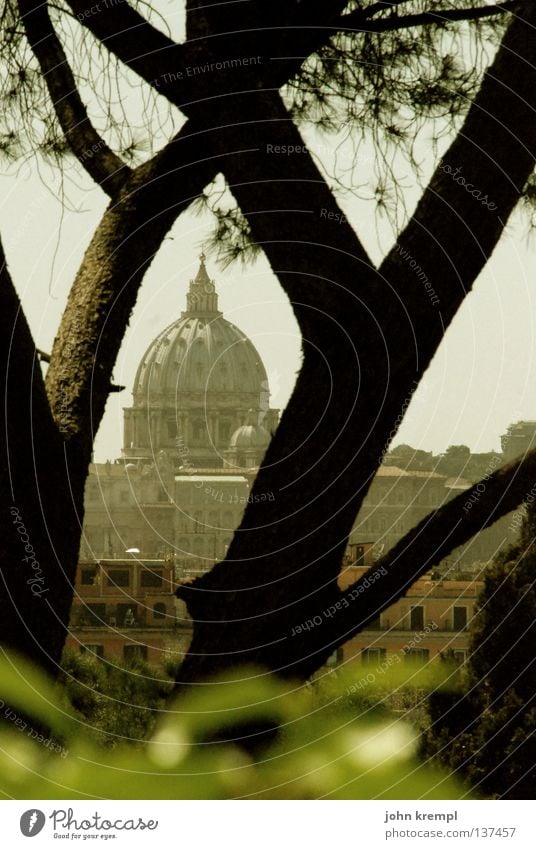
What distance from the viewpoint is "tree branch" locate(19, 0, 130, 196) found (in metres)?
2.06

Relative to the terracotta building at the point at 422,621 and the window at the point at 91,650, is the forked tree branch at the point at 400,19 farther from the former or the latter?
the window at the point at 91,650

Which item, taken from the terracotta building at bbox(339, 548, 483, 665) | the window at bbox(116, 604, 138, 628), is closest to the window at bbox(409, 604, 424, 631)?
the terracotta building at bbox(339, 548, 483, 665)

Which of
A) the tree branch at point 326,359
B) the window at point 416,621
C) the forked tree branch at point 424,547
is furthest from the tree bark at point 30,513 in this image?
the window at point 416,621

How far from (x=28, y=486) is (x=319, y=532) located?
1.40 ft

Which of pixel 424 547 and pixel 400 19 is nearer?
pixel 424 547

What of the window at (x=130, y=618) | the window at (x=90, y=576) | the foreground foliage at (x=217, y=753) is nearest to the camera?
the foreground foliage at (x=217, y=753)

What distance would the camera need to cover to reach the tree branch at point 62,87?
2.06 m

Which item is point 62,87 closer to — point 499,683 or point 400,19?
point 400,19

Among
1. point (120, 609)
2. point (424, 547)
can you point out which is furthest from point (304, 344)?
point (120, 609)

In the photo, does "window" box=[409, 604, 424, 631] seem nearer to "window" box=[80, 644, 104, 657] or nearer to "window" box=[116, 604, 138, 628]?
"window" box=[80, 644, 104, 657]

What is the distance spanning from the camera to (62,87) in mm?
2135

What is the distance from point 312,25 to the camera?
188cm

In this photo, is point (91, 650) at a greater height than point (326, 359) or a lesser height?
lesser
